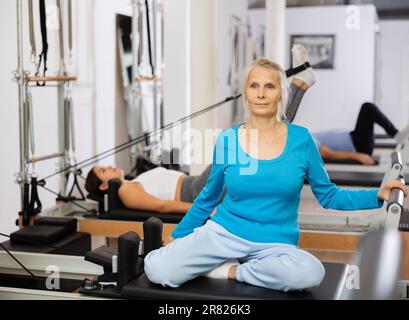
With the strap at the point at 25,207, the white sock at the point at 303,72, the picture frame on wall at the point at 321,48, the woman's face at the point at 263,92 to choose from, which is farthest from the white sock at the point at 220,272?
the picture frame on wall at the point at 321,48

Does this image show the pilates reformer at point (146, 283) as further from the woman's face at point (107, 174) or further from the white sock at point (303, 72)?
the white sock at point (303, 72)

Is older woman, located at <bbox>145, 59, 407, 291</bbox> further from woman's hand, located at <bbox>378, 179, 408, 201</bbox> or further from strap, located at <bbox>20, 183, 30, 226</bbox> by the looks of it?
strap, located at <bbox>20, 183, 30, 226</bbox>

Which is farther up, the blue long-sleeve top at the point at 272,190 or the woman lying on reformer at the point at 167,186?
the blue long-sleeve top at the point at 272,190

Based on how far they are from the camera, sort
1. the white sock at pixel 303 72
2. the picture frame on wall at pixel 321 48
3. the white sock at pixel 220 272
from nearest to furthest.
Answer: the white sock at pixel 220 272 → the white sock at pixel 303 72 → the picture frame on wall at pixel 321 48

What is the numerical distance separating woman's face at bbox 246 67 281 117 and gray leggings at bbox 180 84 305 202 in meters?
1.24

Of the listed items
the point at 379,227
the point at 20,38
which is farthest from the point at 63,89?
the point at 379,227

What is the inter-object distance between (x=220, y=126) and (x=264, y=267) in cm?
352

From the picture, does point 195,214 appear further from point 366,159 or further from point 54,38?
point 366,159

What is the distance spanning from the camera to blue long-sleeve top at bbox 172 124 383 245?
7.02 feet

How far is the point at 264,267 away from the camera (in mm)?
2123

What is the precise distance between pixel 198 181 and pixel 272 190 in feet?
4.96

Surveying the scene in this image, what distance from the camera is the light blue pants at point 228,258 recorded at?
6.91 feet

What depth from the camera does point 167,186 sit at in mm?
3707

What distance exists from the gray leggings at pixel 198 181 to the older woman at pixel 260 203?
122 centimetres
